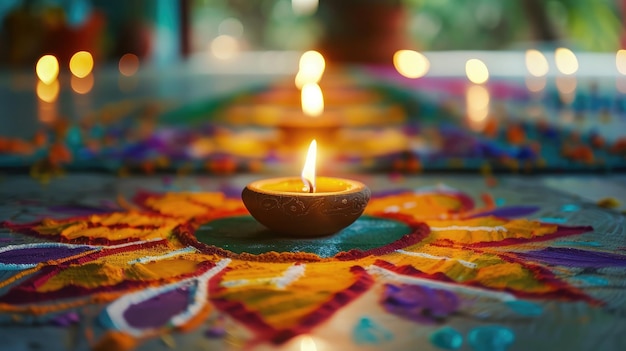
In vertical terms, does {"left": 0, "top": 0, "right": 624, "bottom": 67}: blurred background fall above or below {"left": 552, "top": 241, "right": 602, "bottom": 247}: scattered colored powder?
above

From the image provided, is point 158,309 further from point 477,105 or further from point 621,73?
point 621,73

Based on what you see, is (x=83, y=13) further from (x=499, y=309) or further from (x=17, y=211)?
(x=499, y=309)

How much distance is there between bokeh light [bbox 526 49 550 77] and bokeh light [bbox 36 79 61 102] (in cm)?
462

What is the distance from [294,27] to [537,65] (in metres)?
6.79

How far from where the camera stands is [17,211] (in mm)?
1479

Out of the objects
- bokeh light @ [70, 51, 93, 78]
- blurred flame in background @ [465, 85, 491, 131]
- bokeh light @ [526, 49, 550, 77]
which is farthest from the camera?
bokeh light @ [526, 49, 550, 77]

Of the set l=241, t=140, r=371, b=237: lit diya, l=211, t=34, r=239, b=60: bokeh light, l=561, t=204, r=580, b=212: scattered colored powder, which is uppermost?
l=211, t=34, r=239, b=60: bokeh light

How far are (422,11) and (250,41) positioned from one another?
358cm

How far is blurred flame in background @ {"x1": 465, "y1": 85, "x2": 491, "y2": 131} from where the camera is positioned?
10.9ft

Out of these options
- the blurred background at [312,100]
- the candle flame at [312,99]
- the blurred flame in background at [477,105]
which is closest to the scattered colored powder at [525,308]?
the blurred background at [312,100]

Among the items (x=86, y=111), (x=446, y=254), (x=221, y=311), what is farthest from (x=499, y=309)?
(x=86, y=111)

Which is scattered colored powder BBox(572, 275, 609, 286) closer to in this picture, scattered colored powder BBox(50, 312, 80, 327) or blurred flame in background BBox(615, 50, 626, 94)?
scattered colored powder BBox(50, 312, 80, 327)

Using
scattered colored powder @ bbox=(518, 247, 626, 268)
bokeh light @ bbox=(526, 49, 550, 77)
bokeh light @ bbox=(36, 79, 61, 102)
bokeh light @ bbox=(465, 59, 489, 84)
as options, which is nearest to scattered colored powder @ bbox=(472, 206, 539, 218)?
scattered colored powder @ bbox=(518, 247, 626, 268)

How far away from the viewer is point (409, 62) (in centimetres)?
890
